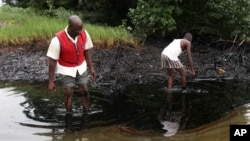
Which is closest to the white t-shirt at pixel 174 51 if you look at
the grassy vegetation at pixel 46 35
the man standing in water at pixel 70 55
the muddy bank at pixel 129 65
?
the muddy bank at pixel 129 65

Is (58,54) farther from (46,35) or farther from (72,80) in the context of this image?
(46,35)

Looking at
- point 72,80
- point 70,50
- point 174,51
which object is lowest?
point 72,80

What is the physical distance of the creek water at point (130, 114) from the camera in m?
6.06

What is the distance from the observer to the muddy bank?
32.1ft

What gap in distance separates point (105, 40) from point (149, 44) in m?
1.79

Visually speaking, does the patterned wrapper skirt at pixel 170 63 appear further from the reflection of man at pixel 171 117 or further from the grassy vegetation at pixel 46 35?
the grassy vegetation at pixel 46 35

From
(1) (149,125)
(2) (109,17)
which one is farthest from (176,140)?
(2) (109,17)

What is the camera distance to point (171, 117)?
6926 millimetres

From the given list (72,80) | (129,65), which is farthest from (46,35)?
(72,80)

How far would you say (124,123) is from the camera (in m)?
6.61

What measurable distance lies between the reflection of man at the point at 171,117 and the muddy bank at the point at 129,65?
5.39 ft

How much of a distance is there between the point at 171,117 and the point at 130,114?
722 mm

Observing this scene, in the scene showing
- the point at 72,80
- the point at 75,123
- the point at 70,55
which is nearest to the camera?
the point at 70,55

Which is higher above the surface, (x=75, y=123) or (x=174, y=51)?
(x=174, y=51)
